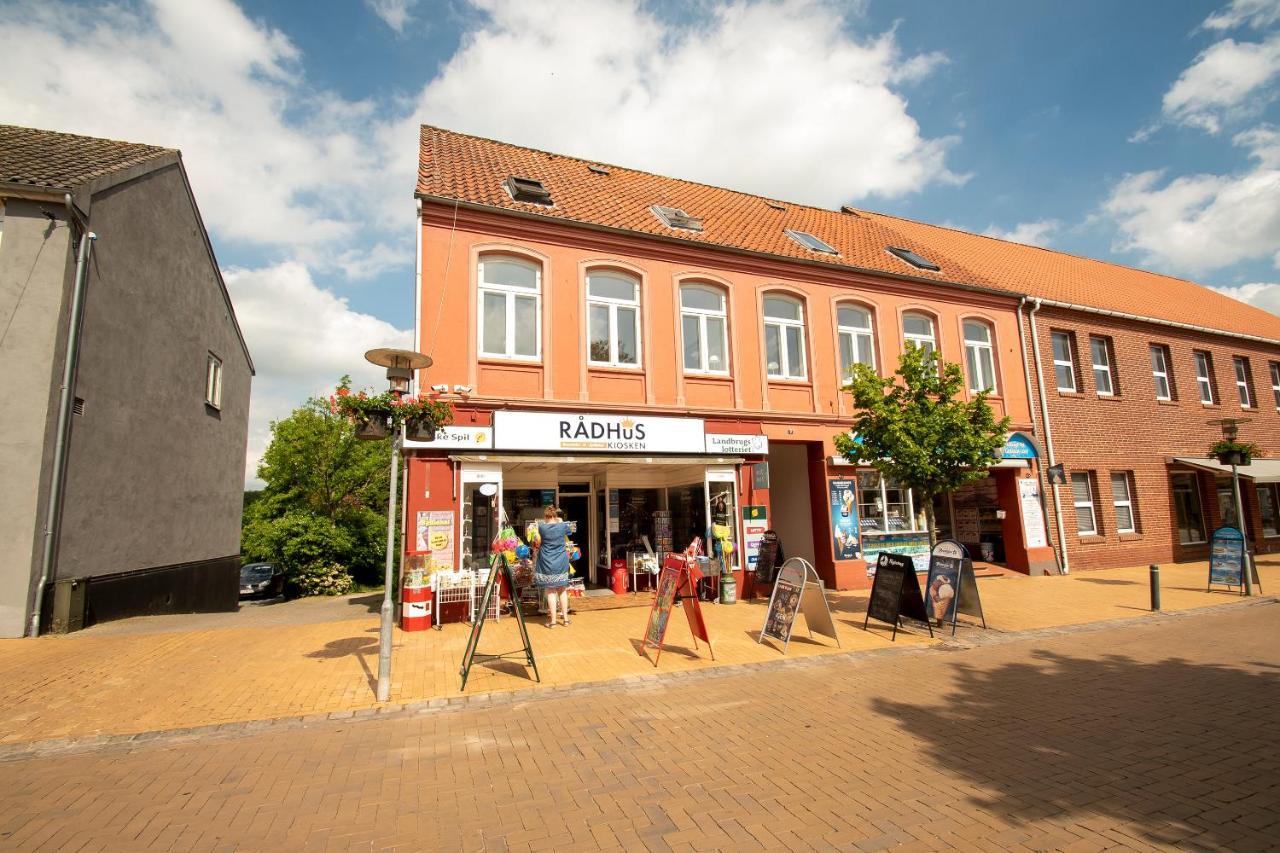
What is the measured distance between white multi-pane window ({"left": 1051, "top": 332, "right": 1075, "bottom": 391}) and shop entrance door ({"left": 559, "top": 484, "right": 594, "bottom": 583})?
42.8 feet

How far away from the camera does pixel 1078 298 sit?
17.9 meters

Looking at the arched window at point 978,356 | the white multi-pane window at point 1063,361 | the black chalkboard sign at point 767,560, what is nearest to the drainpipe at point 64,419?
the black chalkboard sign at point 767,560

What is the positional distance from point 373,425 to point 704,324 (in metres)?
8.01

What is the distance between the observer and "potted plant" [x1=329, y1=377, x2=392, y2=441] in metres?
6.63

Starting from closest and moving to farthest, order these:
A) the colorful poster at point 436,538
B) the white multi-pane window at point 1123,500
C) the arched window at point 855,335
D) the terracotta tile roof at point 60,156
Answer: the terracotta tile roof at point 60,156 < the colorful poster at point 436,538 < the arched window at point 855,335 < the white multi-pane window at point 1123,500

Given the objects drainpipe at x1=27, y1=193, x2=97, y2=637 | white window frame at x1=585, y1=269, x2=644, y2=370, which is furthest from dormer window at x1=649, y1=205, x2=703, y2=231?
drainpipe at x1=27, y1=193, x2=97, y2=637

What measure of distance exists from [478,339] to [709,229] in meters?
6.32

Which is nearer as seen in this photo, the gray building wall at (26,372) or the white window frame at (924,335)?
the gray building wall at (26,372)

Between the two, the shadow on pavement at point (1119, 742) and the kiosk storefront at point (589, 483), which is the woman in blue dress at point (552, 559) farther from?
the shadow on pavement at point (1119, 742)

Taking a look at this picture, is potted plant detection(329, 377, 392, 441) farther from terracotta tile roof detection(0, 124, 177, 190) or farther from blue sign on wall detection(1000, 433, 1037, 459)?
blue sign on wall detection(1000, 433, 1037, 459)

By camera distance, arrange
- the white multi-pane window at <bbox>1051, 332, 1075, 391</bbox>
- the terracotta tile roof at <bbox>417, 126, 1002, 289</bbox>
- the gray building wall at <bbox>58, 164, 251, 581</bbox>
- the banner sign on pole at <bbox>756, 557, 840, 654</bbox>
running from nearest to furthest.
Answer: the banner sign on pole at <bbox>756, 557, 840, 654</bbox> < the gray building wall at <bbox>58, 164, 251, 581</bbox> < the terracotta tile roof at <bbox>417, 126, 1002, 289</bbox> < the white multi-pane window at <bbox>1051, 332, 1075, 391</bbox>

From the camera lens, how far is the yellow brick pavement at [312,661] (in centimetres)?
586

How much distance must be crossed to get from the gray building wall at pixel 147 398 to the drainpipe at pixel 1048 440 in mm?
19601

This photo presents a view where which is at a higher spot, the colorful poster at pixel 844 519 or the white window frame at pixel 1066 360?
the white window frame at pixel 1066 360
